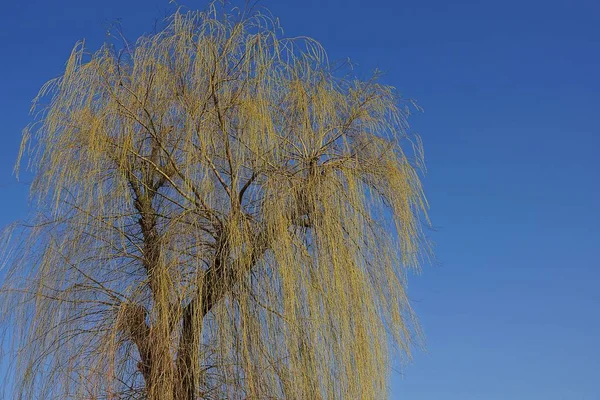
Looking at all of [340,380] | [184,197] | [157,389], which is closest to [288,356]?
[340,380]

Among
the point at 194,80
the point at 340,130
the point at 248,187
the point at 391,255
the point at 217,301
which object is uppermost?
the point at 194,80

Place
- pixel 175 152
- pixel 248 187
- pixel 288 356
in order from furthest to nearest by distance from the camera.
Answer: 1. pixel 175 152
2. pixel 248 187
3. pixel 288 356

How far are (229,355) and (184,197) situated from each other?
1134 mm

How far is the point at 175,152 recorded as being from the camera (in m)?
5.11

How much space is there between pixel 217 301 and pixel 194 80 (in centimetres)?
153

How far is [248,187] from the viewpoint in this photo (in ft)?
15.7

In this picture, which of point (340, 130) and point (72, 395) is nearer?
point (72, 395)

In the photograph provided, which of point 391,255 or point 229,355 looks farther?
point 391,255

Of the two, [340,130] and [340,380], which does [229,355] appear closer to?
[340,380]

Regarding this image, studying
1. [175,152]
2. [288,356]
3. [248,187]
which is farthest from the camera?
[175,152]

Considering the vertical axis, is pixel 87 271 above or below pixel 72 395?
above

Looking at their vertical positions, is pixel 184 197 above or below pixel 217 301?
above

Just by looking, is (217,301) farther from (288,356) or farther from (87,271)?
(87,271)

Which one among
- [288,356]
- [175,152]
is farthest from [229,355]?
[175,152]
